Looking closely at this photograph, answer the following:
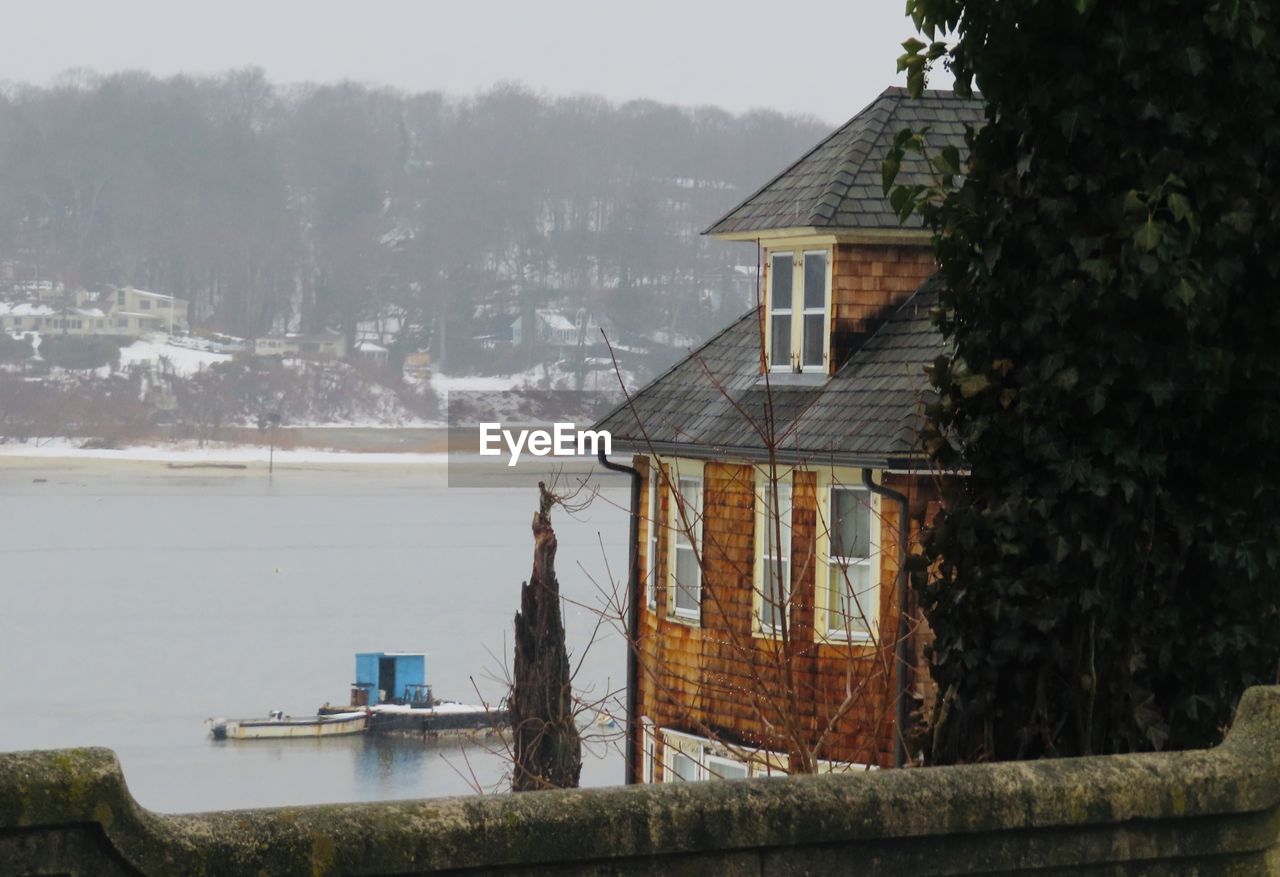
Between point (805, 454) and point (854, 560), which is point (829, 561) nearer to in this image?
point (854, 560)

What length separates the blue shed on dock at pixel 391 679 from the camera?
8450 centimetres

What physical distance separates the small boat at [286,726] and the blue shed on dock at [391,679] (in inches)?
48.7

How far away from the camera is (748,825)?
506cm

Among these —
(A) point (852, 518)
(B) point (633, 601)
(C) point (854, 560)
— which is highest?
(A) point (852, 518)

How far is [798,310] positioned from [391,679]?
64669mm

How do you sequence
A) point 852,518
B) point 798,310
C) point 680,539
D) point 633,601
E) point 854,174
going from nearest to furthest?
point 852,518, point 854,174, point 798,310, point 680,539, point 633,601

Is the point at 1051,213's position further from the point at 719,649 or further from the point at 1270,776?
the point at 719,649

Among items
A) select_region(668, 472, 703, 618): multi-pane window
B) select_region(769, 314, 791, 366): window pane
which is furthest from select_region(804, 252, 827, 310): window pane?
select_region(668, 472, 703, 618): multi-pane window

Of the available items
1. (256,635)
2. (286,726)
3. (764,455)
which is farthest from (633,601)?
(256,635)

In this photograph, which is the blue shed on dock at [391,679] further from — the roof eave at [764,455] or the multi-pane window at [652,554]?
the roof eave at [764,455]

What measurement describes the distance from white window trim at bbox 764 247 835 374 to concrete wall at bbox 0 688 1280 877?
51.8ft

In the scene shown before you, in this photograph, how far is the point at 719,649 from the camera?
68.2 feet

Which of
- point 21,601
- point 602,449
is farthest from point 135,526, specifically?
point 602,449

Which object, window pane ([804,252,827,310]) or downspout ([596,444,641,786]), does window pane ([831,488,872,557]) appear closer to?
downspout ([596,444,641,786])
